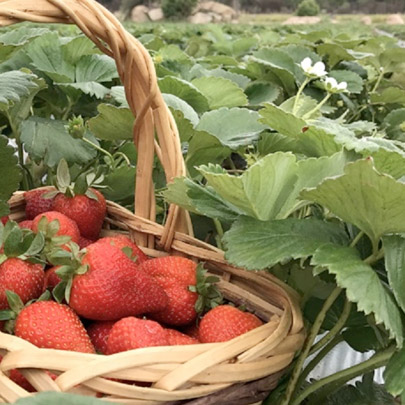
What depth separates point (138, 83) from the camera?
0.81 meters

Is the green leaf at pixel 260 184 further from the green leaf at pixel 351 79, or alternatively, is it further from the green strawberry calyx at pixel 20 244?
the green leaf at pixel 351 79

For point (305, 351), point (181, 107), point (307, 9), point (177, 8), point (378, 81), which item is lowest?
point (307, 9)

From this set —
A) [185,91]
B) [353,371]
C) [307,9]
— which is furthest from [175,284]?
[307,9]

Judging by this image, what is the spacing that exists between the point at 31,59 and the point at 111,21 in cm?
44

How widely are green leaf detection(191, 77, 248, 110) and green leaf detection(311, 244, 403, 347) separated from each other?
59 centimetres

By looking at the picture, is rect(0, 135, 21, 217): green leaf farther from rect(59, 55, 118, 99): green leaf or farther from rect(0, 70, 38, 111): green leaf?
rect(59, 55, 118, 99): green leaf

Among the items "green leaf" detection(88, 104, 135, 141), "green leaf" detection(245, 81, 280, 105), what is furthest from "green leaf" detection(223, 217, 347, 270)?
"green leaf" detection(245, 81, 280, 105)

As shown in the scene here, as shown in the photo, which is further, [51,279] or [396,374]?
[51,279]

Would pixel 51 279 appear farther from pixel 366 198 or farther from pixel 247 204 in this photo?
pixel 366 198

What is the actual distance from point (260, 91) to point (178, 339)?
805mm

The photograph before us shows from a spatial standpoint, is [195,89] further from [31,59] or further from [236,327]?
[236,327]

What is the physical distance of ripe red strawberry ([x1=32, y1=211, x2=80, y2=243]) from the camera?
0.79 meters

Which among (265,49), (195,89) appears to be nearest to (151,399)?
(195,89)

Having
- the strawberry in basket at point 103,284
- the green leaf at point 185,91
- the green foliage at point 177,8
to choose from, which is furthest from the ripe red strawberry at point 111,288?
the green foliage at point 177,8
